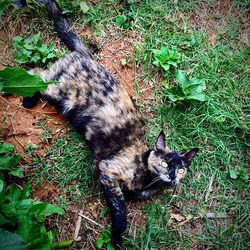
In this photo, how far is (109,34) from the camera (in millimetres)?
4434

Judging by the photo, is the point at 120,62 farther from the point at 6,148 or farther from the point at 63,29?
the point at 6,148

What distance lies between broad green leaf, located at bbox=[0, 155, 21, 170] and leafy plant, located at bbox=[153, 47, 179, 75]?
Result: 1.95 m

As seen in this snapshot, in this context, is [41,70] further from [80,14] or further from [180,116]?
[180,116]

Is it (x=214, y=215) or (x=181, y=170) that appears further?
(x=214, y=215)

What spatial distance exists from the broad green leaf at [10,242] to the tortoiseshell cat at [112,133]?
1526 mm

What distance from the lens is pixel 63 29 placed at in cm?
418

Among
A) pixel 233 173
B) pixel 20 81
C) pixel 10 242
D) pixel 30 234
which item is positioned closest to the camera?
pixel 10 242

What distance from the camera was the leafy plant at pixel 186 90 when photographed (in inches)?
162

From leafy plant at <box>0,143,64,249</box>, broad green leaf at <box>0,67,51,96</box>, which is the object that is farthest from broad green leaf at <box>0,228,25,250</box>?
broad green leaf at <box>0,67,51,96</box>

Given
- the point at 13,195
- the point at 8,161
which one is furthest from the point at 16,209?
the point at 8,161

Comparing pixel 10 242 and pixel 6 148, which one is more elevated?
pixel 10 242

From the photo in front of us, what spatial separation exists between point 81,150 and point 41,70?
102cm

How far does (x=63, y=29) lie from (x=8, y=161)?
68.1 inches

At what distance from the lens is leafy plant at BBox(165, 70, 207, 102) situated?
13.5 feet
